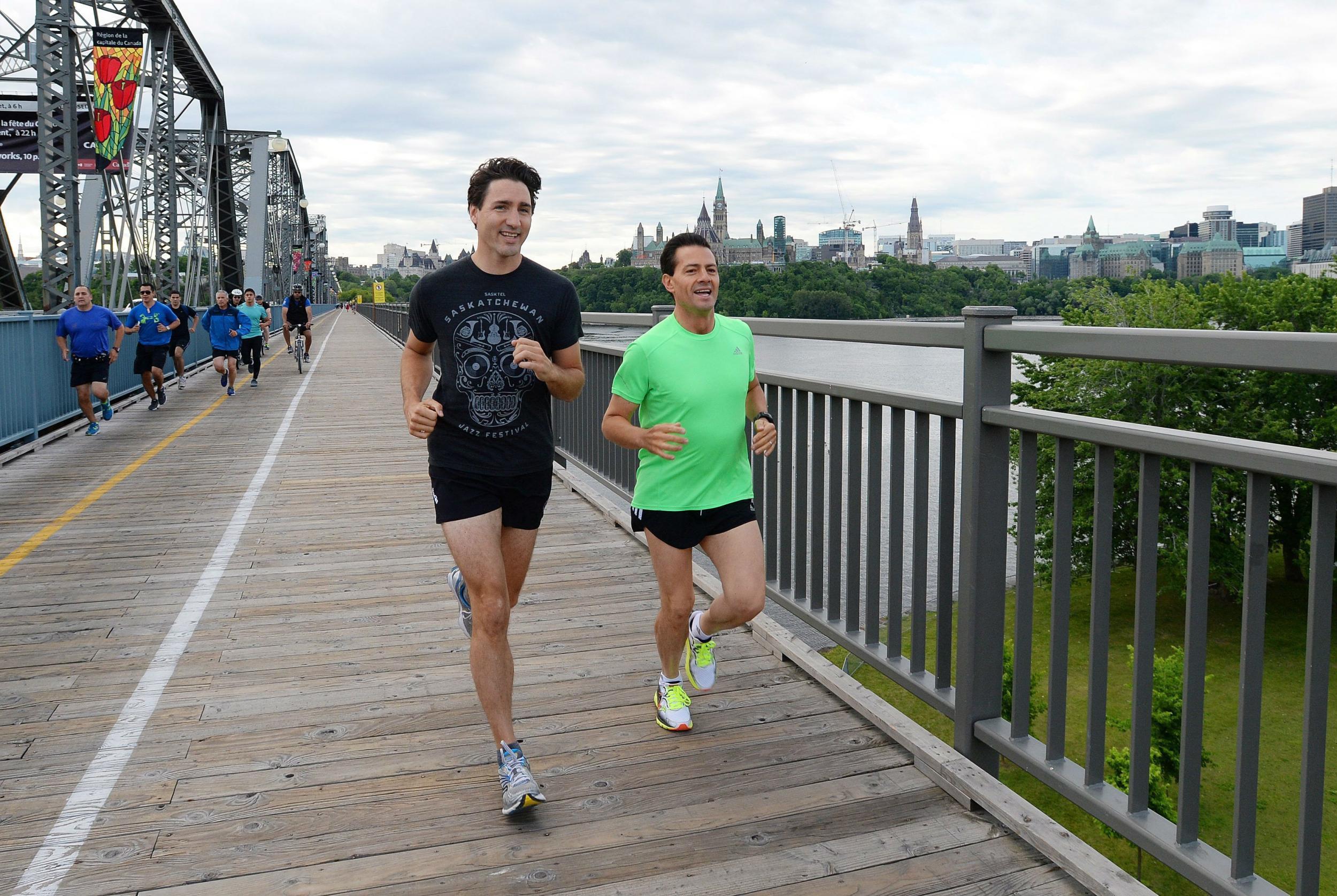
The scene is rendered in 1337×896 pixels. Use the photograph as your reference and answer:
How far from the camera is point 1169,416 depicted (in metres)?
44.9

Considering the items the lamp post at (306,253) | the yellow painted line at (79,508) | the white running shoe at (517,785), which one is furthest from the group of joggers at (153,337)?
the lamp post at (306,253)

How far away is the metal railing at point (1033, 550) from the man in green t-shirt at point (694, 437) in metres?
0.47

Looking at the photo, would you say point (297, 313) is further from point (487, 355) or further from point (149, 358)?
point (487, 355)

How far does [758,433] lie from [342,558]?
4.07 meters

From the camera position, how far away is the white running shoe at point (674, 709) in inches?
161

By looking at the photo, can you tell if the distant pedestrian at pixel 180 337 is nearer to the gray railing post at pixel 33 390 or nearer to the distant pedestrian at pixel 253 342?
the distant pedestrian at pixel 253 342

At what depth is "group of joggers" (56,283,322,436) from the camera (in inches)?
583

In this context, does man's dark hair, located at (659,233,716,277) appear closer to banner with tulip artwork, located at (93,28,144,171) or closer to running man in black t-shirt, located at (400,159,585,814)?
running man in black t-shirt, located at (400,159,585,814)

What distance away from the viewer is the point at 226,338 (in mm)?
21500

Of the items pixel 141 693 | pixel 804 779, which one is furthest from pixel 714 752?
pixel 141 693

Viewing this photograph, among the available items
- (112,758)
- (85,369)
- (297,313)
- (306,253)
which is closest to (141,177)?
(297,313)

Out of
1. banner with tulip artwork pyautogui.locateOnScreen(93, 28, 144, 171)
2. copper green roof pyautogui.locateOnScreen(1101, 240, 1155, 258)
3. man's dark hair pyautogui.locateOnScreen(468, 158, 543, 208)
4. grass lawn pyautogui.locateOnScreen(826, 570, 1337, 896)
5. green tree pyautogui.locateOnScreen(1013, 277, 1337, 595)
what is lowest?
grass lawn pyautogui.locateOnScreen(826, 570, 1337, 896)

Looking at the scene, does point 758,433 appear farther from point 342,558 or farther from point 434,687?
point 342,558

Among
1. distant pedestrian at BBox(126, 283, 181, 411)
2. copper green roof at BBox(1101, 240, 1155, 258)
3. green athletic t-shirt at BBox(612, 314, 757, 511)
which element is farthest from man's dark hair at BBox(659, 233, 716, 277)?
copper green roof at BBox(1101, 240, 1155, 258)
